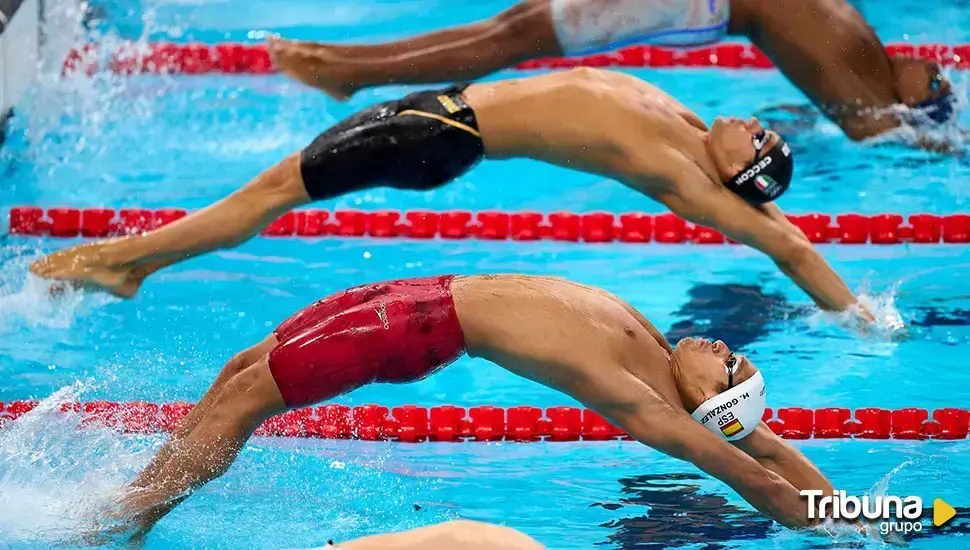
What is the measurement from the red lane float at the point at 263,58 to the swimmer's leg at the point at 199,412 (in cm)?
373

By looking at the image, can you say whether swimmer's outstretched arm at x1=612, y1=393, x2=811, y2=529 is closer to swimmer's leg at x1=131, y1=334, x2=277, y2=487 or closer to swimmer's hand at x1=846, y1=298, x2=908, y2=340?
swimmer's leg at x1=131, y1=334, x2=277, y2=487

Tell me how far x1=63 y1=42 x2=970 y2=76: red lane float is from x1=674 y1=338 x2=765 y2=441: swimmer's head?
12.1 feet

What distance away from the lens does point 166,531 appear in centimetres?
327

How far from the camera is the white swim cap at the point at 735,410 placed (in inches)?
123

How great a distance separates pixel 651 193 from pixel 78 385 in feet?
5.94

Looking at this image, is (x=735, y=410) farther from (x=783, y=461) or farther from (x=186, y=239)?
(x=186, y=239)

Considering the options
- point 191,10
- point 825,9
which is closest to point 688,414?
point 825,9

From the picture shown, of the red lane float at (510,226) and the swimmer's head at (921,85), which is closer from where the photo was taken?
the red lane float at (510,226)

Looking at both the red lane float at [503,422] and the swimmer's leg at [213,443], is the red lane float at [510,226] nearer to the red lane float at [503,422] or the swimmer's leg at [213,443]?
the red lane float at [503,422]

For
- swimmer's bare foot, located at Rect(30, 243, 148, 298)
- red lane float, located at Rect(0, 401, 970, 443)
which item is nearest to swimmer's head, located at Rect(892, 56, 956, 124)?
red lane float, located at Rect(0, 401, 970, 443)

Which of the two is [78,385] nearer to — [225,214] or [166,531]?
[225,214]

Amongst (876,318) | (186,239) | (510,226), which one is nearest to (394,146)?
(186,239)

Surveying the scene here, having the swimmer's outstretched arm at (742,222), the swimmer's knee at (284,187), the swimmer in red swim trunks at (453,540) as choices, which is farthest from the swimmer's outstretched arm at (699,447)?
the swimmer's knee at (284,187)

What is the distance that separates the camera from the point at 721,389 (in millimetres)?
3129
